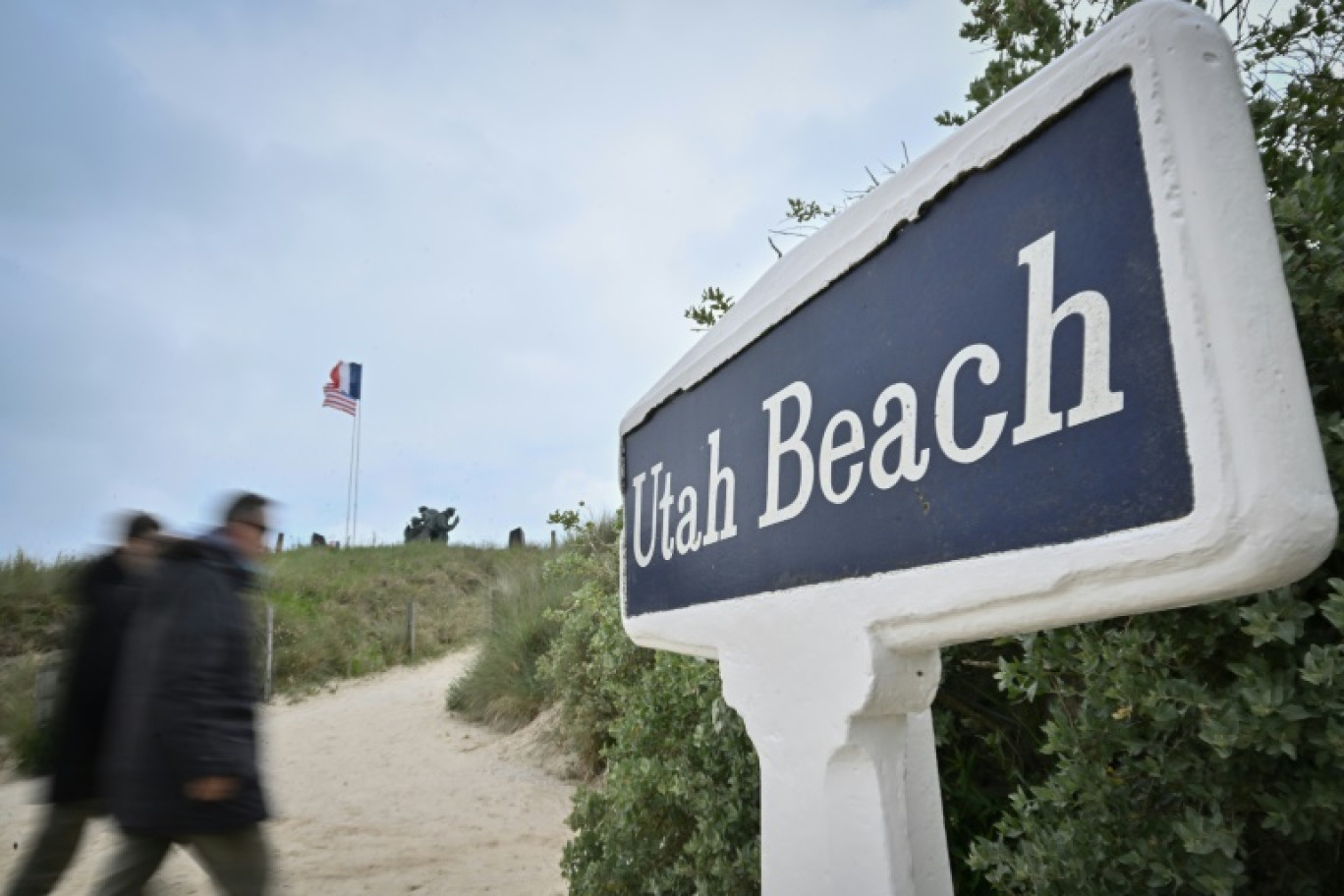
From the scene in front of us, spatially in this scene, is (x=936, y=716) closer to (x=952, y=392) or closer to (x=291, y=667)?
(x=952, y=392)

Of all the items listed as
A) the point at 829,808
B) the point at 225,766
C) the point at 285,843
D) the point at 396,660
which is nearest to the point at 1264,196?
the point at 829,808

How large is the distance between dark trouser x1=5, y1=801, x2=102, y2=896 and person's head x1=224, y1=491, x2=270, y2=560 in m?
1.20

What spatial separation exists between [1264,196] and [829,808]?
3.00 ft

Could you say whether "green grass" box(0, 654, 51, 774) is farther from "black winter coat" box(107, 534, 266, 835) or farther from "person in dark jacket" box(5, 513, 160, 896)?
"black winter coat" box(107, 534, 266, 835)

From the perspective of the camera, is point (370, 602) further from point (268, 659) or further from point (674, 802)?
point (674, 802)

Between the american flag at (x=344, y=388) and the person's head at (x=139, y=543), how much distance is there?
2025cm

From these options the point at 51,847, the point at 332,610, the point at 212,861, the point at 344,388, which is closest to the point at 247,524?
the point at 212,861

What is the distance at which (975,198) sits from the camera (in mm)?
905

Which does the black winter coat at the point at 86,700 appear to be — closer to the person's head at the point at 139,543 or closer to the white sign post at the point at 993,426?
the person's head at the point at 139,543

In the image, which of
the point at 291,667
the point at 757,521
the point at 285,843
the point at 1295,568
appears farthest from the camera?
the point at 291,667

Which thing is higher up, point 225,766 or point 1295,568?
point 1295,568

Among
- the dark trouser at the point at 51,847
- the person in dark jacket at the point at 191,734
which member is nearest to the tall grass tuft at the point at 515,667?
the dark trouser at the point at 51,847

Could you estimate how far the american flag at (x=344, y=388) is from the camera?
73.9 ft

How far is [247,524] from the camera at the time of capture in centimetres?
281
